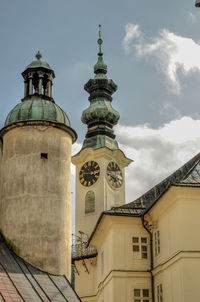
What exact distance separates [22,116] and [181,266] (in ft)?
32.6

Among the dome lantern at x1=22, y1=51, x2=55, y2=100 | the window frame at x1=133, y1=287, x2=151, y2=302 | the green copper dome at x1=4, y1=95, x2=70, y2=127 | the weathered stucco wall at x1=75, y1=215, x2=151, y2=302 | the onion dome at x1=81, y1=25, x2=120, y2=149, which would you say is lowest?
the window frame at x1=133, y1=287, x2=151, y2=302

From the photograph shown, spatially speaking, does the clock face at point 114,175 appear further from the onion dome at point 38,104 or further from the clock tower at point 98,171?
the onion dome at point 38,104

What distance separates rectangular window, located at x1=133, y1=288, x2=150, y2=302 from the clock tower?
27501 millimetres

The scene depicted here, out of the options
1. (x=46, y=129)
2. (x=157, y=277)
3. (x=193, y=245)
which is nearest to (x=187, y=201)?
(x=193, y=245)

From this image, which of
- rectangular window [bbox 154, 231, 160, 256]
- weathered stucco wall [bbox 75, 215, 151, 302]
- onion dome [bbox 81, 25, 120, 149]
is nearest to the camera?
rectangular window [bbox 154, 231, 160, 256]

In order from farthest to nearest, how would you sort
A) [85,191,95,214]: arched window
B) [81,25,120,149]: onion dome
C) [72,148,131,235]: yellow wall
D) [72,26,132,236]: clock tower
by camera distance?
[81,25,120,149]: onion dome < [85,191,95,214]: arched window < [72,26,132,236]: clock tower < [72,148,131,235]: yellow wall

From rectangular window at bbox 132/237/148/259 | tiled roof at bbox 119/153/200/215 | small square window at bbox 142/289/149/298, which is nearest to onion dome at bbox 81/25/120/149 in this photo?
tiled roof at bbox 119/153/200/215

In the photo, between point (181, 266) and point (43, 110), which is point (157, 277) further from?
point (43, 110)

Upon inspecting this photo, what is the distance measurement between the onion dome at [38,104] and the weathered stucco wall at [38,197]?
366 millimetres

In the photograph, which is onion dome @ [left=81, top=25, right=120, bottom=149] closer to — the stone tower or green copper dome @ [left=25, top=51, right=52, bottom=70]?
green copper dome @ [left=25, top=51, right=52, bottom=70]

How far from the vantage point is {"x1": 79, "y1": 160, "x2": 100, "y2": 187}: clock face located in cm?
6216

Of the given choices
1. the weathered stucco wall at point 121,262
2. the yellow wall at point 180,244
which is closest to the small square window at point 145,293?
the weathered stucco wall at point 121,262

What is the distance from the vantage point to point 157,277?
31.0 m

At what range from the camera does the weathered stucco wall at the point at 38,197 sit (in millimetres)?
27500
